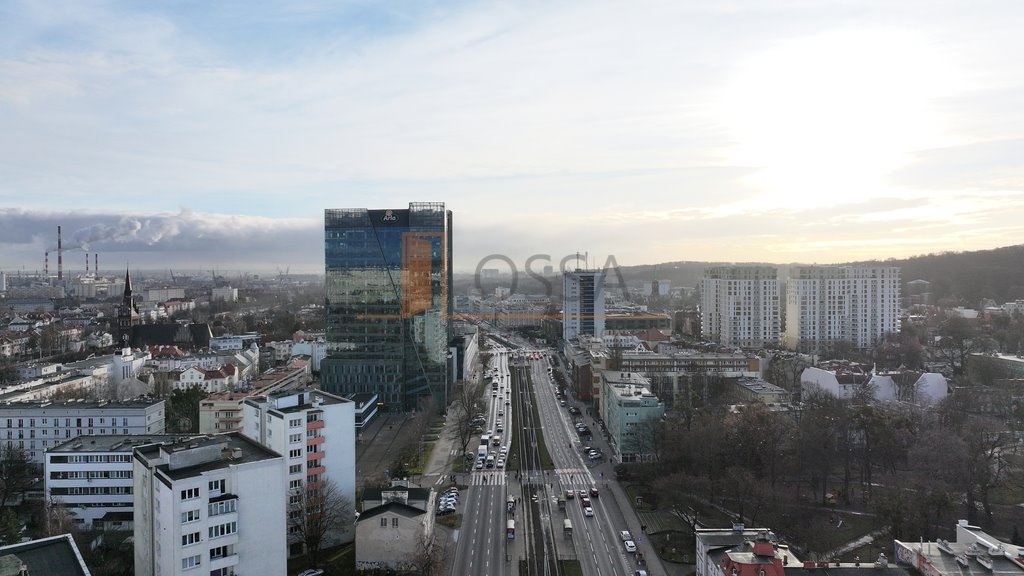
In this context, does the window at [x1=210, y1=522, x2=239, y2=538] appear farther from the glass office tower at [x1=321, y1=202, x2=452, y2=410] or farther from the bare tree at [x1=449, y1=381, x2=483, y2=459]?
the glass office tower at [x1=321, y1=202, x2=452, y2=410]

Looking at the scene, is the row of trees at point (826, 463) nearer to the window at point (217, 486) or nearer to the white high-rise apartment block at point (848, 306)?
the window at point (217, 486)

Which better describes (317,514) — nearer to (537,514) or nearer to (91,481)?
(537,514)

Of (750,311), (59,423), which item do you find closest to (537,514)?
(59,423)

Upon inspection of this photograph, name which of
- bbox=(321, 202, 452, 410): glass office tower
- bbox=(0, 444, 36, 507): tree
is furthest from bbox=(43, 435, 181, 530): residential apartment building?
bbox=(321, 202, 452, 410): glass office tower

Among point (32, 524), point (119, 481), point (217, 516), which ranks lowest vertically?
point (32, 524)

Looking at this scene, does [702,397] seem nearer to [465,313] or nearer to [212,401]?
[212,401]

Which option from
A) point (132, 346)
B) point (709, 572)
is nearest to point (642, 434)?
point (709, 572)
